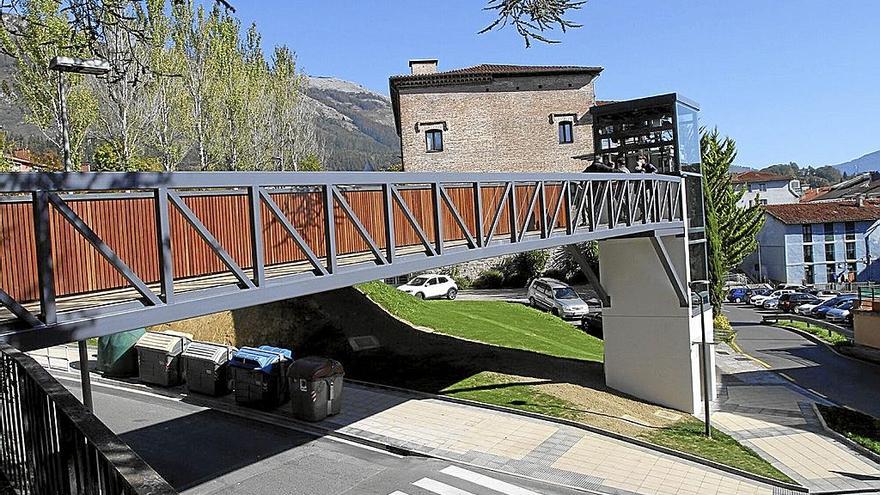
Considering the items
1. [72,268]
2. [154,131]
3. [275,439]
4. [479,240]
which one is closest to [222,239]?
[72,268]

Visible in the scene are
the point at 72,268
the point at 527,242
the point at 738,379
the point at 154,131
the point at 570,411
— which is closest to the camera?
the point at 72,268

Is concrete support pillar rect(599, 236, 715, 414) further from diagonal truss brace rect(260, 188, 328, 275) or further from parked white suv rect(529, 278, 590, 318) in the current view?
parked white suv rect(529, 278, 590, 318)

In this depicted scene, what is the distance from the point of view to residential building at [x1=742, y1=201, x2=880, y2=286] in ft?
188

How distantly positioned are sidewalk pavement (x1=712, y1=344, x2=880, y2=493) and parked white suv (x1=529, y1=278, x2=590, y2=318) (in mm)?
7704

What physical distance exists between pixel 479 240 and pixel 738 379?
14.9m

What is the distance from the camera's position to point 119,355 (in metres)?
17.2

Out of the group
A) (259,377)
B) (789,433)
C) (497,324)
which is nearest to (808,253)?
(497,324)

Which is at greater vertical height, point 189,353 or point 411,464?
point 189,353

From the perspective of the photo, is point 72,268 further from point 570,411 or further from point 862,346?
point 862,346

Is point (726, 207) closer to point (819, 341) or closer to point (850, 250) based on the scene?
point (819, 341)

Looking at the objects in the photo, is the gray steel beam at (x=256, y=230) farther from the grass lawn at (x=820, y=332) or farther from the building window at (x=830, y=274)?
the building window at (x=830, y=274)

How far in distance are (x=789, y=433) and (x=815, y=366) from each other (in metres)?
11.1

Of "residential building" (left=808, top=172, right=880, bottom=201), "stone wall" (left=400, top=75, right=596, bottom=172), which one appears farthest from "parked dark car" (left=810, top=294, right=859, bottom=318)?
"residential building" (left=808, top=172, right=880, bottom=201)

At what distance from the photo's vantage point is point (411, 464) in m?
11.5
